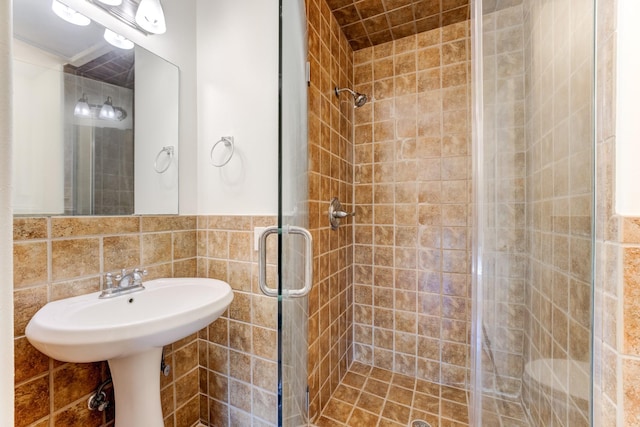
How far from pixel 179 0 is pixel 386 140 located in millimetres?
1418

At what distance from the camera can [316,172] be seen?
1.24 meters

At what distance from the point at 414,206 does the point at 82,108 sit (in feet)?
5.74

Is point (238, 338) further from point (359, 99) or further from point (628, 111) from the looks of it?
point (359, 99)

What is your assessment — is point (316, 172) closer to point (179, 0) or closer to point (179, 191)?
point (179, 191)

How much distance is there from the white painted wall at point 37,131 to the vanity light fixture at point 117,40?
230mm

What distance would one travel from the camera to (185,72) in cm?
128

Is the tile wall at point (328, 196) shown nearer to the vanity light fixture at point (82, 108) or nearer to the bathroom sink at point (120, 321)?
the bathroom sink at point (120, 321)

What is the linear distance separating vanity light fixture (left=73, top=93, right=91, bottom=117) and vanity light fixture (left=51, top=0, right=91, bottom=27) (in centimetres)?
27

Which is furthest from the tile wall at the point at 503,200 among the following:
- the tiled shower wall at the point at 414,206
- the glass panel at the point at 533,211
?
the tiled shower wall at the point at 414,206

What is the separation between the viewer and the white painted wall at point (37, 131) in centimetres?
77

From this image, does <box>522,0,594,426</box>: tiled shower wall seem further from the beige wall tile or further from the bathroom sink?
the beige wall tile

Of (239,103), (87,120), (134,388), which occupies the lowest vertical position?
(134,388)

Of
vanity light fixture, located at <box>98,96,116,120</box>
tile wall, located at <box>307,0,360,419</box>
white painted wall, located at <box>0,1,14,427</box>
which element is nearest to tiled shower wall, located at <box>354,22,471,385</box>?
tile wall, located at <box>307,0,360,419</box>

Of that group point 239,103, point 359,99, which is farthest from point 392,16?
point 239,103
